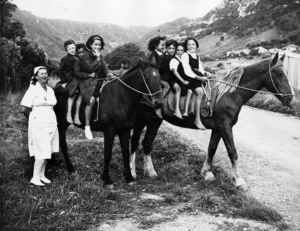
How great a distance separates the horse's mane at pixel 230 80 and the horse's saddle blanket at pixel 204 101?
0.36 ft

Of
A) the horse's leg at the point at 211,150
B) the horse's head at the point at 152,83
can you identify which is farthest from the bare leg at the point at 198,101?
the horse's head at the point at 152,83

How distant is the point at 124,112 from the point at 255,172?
127 inches

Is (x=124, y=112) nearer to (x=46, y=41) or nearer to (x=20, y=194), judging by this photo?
(x=20, y=194)

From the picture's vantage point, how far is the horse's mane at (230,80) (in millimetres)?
6223

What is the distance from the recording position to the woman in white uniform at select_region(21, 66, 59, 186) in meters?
5.64

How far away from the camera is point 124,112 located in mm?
6012

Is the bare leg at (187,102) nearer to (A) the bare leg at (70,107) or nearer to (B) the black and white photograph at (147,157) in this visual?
(B) the black and white photograph at (147,157)

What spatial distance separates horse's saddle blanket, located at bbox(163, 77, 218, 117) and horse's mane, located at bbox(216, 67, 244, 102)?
4.4 inches

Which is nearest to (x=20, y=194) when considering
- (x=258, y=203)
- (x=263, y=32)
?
(x=258, y=203)

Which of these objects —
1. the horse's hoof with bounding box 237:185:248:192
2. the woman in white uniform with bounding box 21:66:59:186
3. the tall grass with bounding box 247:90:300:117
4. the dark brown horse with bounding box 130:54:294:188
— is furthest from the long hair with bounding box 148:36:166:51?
the tall grass with bounding box 247:90:300:117

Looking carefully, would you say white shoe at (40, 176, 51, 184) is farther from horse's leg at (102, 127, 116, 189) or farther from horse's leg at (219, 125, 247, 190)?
horse's leg at (219, 125, 247, 190)

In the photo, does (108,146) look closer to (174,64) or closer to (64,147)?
(64,147)

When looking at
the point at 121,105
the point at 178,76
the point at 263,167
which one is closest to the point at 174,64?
the point at 178,76

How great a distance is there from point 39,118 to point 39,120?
0.04 meters
